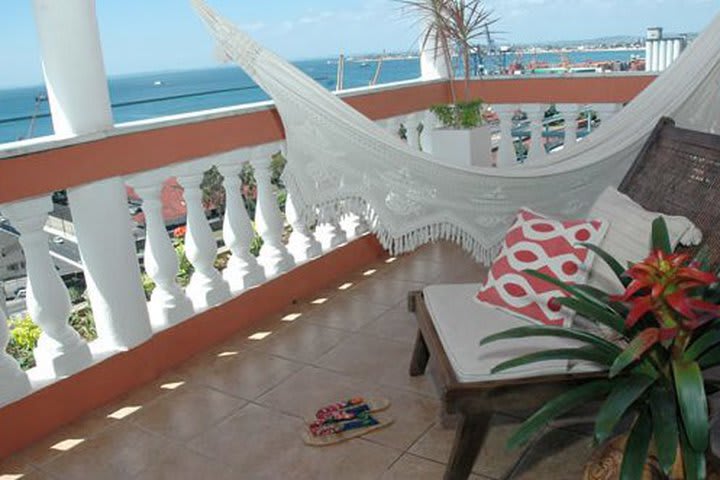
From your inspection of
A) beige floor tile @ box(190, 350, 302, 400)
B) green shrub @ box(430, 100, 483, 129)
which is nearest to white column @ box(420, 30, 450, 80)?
green shrub @ box(430, 100, 483, 129)

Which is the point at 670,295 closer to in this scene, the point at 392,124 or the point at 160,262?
the point at 160,262

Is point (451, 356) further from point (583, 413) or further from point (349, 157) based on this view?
point (349, 157)

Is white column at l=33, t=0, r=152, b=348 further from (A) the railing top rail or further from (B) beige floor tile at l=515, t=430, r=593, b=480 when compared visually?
(B) beige floor tile at l=515, t=430, r=593, b=480

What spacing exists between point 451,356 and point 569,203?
3.60 ft

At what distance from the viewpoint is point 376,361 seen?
2.37 meters

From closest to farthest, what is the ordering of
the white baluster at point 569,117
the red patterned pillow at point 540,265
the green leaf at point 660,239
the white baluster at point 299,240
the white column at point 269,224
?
the green leaf at point 660,239
the red patterned pillow at point 540,265
the white column at point 269,224
the white baluster at point 299,240
the white baluster at point 569,117

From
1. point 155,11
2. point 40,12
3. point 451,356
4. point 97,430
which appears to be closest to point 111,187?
point 40,12

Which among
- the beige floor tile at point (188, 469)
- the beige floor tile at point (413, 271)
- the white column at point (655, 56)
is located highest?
the white column at point (655, 56)

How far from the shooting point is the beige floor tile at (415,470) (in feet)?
5.66

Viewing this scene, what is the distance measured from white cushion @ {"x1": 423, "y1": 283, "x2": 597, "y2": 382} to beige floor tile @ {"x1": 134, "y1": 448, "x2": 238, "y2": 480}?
2.18ft

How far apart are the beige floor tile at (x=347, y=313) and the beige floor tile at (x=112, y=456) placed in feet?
2.99

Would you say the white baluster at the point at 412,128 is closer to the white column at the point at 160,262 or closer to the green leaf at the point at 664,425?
the white column at the point at 160,262

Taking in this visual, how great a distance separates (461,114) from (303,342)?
56.9 inches

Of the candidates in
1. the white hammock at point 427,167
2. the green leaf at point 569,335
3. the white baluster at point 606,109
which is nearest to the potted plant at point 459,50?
the white baluster at point 606,109
